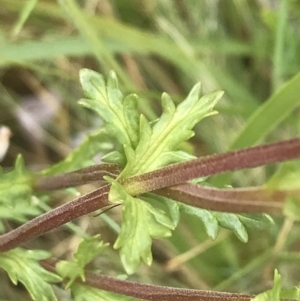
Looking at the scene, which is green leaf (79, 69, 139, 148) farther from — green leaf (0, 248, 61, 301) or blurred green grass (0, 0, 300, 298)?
blurred green grass (0, 0, 300, 298)

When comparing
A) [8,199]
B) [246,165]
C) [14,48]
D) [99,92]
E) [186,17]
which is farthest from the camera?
[186,17]

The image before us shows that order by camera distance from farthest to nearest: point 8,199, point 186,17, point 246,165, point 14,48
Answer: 1. point 186,17
2. point 14,48
3. point 8,199
4. point 246,165

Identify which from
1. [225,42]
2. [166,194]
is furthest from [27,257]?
[225,42]

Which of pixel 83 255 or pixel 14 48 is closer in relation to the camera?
pixel 83 255

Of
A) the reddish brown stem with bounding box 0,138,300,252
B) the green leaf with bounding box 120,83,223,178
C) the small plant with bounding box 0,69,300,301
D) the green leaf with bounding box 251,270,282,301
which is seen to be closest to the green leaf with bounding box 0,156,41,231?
the small plant with bounding box 0,69,300,301

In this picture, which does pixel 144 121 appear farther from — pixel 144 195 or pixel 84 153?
pixel 84 153

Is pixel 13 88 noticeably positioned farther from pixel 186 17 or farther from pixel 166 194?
pixel 166 194
